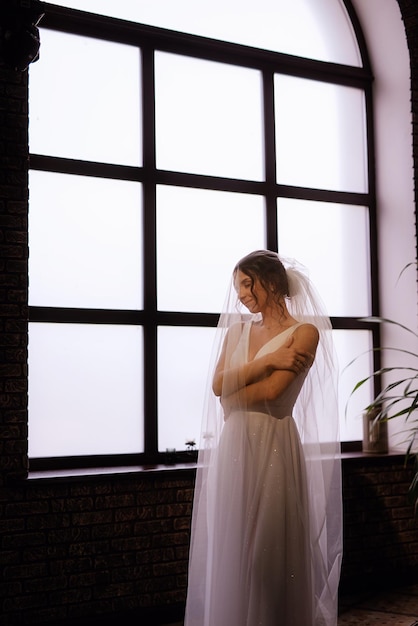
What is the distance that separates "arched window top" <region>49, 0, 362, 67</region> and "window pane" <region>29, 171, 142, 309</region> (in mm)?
989

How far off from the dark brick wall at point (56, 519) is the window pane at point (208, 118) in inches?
37.8

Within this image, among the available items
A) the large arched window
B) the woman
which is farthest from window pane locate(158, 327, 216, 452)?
the woman

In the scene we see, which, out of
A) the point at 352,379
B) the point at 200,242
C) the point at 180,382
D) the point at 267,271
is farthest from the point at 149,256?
the point at 352,379

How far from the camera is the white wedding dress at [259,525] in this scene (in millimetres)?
2854

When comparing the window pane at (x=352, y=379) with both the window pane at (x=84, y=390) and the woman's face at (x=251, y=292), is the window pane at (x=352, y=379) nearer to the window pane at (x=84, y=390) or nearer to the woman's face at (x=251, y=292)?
the window pane at (x=84, y=390)

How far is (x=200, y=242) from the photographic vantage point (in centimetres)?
447

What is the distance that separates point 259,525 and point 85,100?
2491 mm

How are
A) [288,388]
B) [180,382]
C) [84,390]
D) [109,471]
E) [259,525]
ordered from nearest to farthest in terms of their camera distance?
[259,525]
[288,388]
[109,471]
[84,390]
[180,382]

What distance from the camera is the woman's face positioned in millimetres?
3105

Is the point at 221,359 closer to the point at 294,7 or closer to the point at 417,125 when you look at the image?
the point at 417,125

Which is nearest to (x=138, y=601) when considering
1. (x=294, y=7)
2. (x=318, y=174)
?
(x=318, y=174)

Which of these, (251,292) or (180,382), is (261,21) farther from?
(251,292)

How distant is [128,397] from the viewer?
165 inches

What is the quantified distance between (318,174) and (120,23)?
59.9 inches
